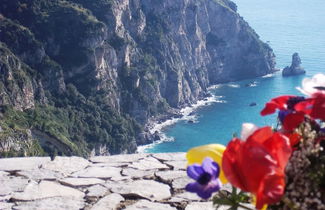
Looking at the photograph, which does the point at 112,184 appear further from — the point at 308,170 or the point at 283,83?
the point at 283,83

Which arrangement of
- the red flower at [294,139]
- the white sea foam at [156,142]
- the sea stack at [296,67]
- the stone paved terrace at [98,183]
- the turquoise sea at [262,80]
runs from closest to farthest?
the red flower at [294,139] → the stone paved terrace at [98,183] → the white sea foam at [156,142] → the turquoise sea at [262,80] → the sea stack at [296,67]

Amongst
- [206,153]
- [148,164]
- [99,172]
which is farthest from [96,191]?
[206,153]

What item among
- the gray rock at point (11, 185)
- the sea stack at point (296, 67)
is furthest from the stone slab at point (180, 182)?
the sea stack at point (296, 67)

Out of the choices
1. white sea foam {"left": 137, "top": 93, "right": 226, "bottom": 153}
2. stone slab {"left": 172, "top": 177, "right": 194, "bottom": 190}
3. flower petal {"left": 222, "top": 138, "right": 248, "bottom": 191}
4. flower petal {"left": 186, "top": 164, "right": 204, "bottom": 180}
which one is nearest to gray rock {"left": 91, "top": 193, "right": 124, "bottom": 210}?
stone slab {"left": 172, "top": 177, "right": 194, "bottom": 190}

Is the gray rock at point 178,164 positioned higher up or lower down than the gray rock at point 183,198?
higher up

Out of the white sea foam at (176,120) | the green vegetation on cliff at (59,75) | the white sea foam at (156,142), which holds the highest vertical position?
the green vegetation on cliff at (59,75)

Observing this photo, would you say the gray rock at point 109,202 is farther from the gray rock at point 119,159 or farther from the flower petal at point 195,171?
the flower petal at point 195,171
